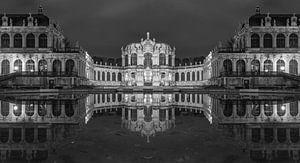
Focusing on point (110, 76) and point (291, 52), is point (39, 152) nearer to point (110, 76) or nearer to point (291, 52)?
point (291, 52)

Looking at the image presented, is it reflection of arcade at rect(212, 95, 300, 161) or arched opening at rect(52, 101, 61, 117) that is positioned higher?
arched opening at rect(52, 101, 61, 117)

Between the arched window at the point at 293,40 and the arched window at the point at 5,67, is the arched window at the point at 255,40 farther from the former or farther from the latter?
the arched window at the point at 5,67

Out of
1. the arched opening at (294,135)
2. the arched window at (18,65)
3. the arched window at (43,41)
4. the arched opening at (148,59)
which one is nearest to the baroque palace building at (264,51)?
the arched window at (43,41)

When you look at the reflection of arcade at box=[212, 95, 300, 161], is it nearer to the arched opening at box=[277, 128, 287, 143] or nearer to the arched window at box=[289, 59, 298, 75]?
the arched opening at box=[277, 128, 287, 143]

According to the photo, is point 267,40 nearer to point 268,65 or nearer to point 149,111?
point 268,65

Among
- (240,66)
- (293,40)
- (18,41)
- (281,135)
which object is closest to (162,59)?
(240,66)

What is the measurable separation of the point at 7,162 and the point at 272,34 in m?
72.7

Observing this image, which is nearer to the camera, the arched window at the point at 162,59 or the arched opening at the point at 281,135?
the arched opening at the point at 281,135

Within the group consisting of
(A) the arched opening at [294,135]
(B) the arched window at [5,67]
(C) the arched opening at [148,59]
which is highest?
(C) the arched opening at [148,59]

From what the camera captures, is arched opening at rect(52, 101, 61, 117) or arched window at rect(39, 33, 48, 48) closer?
arched opening at rect(52, 101, 61, 117)

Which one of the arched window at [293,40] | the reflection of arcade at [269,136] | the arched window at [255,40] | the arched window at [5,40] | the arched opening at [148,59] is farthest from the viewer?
the arched opening at [148,59]

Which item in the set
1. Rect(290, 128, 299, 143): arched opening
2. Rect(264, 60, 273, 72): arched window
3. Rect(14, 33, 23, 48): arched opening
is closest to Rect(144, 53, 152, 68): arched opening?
Rect(264, 60, 273, 72): arched window

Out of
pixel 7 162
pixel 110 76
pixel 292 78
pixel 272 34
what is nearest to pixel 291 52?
pixel 272 34

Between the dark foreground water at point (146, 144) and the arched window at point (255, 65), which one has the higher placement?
the arched window at point (255, 65)
